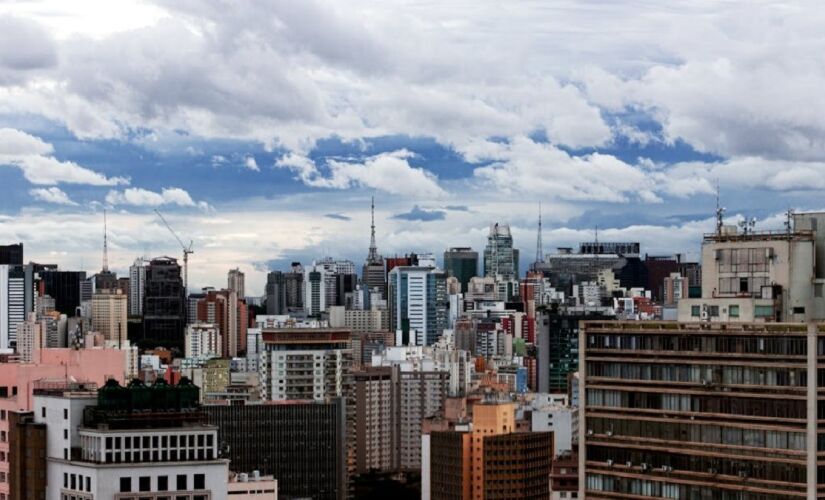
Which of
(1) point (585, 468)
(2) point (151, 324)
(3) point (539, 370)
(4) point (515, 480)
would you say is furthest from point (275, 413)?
(2) point (151, 324)

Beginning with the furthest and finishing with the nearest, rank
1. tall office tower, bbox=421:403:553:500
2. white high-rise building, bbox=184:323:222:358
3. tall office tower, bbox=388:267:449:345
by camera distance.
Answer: tall office tower, bbox=388:267:449:345 < white high-rise building, bbox=184:323:222:358 < tall office tower, bbox=421:403:553:500

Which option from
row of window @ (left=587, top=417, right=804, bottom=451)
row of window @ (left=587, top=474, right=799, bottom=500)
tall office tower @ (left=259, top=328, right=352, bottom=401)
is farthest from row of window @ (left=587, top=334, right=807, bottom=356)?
tall office tower @ (left=259, top=328, right=352, bottom=401)

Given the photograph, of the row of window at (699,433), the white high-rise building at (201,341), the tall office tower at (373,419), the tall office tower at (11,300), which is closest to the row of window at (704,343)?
the row of window at (699,433)

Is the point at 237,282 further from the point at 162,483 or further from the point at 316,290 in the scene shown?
the point at 162,483

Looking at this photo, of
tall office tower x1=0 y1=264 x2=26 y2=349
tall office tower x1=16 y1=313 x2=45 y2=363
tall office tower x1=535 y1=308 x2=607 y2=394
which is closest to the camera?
tall office tower x1=535 y1=308 x2=607 y2=394

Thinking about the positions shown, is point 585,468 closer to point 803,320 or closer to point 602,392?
point 602,392

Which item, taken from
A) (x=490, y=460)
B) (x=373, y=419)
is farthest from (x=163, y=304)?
(x=490, y=460)

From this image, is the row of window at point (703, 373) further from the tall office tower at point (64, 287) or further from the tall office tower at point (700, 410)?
the tall office tower at point (64, 287)

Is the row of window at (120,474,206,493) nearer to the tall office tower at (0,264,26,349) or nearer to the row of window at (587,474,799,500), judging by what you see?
the row of window at (587,474,799,500)
